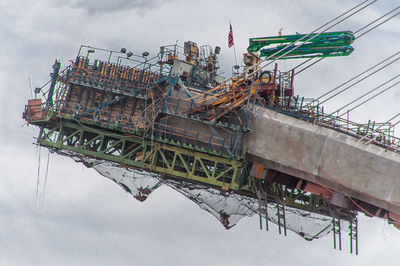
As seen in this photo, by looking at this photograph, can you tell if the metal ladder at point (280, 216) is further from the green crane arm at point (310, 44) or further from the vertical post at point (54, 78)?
the vertical post at point (54, 78)

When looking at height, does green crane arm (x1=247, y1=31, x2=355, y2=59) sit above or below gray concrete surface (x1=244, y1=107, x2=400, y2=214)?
above

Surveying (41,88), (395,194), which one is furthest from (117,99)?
(395,194)

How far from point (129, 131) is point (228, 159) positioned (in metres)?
6.37

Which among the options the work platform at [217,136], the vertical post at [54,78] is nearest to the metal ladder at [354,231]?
the work platform at [217,136]

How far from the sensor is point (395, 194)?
106 feet

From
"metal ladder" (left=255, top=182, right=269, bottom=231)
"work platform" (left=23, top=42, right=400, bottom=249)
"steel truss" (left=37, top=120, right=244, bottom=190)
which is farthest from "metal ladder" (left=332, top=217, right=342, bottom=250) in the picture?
"steel truss" (left=37, top=120, right=244, bottom=190)

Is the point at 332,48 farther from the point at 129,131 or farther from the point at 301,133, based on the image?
the point at 129,131

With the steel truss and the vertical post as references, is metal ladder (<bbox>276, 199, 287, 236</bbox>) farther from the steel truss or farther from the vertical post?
the vertical post

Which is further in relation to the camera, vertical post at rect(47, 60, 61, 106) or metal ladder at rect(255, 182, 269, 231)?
vertical post at rect(47, 60, 61, 106)

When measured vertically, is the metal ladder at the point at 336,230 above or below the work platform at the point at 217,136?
below

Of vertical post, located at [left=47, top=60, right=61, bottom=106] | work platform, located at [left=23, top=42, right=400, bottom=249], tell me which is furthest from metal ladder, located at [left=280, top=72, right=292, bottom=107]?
vertical post, located at [left=47, top=60, right=61, bottom=106]

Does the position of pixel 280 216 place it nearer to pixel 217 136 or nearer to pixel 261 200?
pixel 261 200

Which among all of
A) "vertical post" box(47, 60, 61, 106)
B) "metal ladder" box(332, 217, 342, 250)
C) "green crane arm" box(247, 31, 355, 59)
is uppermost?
"green crane arm" box(247, 31, 355, 59)

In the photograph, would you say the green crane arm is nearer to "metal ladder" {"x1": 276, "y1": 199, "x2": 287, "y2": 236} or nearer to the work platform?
the work platform
